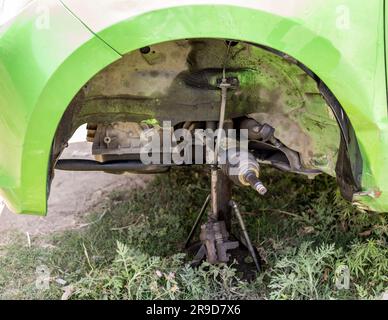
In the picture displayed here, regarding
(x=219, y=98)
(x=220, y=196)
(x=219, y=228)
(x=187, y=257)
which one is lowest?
(x=187, y=257)

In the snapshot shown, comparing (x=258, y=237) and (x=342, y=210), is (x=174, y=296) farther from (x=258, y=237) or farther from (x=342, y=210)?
(x=342, y=210)

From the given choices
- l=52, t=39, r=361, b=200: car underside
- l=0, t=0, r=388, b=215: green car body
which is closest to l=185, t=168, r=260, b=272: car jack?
l=52, t=39, r=361, b=200: car underside

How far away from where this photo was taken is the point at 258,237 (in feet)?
10.6

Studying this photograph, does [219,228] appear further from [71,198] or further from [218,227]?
[71,198]

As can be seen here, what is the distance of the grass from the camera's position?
275 centimetres

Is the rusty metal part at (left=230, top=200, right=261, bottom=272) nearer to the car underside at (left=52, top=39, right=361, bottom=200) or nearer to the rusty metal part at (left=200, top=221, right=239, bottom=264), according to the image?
the rusty metal part at (left=200, top=221, right=239, bottom=264)

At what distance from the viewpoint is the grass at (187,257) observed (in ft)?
9.03

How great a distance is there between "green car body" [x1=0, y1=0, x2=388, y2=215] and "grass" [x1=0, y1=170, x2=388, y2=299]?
77cm

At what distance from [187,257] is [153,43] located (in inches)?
54.5

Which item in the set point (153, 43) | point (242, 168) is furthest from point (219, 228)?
point (153, 43)

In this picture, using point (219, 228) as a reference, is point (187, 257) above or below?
below

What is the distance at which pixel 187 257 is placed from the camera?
3.08 m

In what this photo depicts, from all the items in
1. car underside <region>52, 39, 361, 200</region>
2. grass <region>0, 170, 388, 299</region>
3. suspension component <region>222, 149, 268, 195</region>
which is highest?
car underside <region>52, 39, 361, 200</region>

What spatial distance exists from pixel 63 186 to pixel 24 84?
1.97 m
